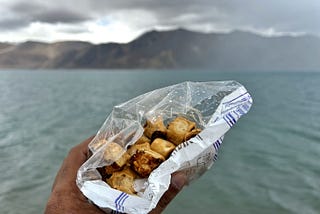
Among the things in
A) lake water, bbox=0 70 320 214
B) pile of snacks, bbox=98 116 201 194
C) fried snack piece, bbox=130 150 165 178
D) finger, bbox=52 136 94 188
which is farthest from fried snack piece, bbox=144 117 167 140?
lake water, bbox=0 70 320 214

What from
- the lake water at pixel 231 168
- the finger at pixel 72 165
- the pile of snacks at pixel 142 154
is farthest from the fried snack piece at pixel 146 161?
the lake water at pixel 231 168

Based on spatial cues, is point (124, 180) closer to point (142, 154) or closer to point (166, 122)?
point (142, 154)

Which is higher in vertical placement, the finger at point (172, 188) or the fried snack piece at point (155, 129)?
the fried snack piece at point (155, 129)

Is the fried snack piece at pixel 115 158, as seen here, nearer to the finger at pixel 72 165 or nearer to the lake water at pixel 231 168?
the finger at pixel 72 165

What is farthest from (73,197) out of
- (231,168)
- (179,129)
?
(231,168)

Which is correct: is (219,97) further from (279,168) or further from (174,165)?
(279,168)

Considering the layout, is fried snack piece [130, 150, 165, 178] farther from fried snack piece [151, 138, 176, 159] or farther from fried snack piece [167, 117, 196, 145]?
fried snack piece [167, 117, 196, 145]
